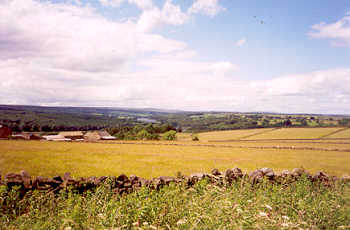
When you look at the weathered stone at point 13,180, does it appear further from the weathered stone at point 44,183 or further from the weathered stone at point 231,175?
the weathered stone at point 231,175

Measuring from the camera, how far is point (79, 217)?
5.81 metres

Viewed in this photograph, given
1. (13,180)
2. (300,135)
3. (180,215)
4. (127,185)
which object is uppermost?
(180,215)

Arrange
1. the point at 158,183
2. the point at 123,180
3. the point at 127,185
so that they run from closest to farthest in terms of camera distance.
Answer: the point at 158,183
the point at 127,185
the point at 123,180

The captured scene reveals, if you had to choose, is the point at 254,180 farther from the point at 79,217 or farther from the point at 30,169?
the point at 30,169

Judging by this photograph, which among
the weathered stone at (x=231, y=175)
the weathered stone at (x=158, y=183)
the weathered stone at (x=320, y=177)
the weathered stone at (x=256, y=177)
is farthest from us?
the weathered stone at (x=320, y=177)

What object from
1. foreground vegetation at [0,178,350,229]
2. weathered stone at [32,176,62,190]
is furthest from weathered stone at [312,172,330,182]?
weathered stone at [32,176,62,190]

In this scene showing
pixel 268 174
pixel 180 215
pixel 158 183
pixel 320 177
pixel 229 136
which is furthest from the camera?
pixel 229 136

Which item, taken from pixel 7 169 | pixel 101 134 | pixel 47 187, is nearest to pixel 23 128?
pixel 101 134

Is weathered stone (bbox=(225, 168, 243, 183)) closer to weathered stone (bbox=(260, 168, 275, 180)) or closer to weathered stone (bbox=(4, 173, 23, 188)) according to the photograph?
weathered stone (bbox=(260, 168, 275, 180))

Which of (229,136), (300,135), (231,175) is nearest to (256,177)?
(231,175)

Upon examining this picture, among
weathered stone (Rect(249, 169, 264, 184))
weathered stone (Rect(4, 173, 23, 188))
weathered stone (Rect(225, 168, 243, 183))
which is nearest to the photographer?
weathered stone (Rect(4, 173, 23, 188))

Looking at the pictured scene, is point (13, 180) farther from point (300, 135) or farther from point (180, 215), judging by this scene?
point (300, 135)

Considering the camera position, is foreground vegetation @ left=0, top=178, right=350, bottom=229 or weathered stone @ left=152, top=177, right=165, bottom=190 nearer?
foreground vegetation @ left=0, top=178, right=350, bottom=229

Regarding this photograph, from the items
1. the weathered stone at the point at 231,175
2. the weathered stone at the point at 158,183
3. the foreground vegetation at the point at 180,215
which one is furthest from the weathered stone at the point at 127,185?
the weathered stone at the point at 231,175
